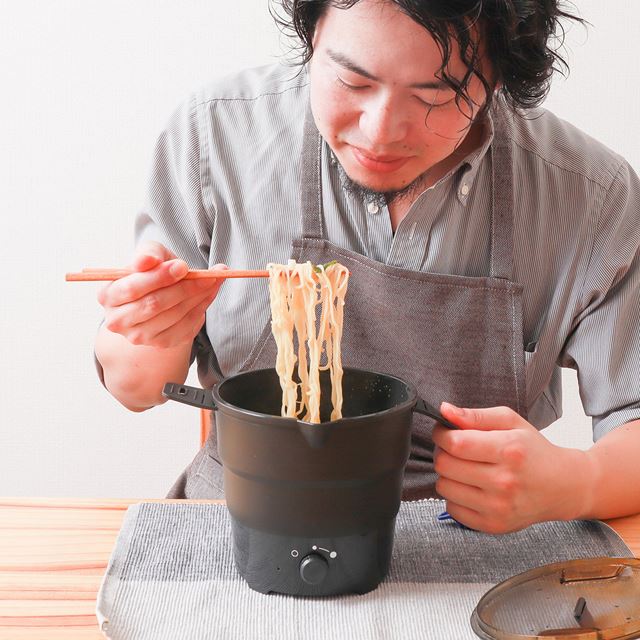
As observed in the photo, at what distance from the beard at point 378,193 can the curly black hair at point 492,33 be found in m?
0.19

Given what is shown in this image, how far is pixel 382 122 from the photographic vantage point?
128cm

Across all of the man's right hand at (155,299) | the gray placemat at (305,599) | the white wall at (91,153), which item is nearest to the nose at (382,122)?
the man's right hand at (155,299)

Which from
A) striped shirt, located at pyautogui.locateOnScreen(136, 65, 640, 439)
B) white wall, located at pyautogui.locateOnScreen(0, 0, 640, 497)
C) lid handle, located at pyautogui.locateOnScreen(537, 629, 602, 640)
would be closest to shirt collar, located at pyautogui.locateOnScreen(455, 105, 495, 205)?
striped shirt, located at pyautogui.locateOnScreen(136, 65, 640, 439)

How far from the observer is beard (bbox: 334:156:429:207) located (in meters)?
1.52

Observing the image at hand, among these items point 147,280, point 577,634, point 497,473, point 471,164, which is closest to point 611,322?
point 471,164

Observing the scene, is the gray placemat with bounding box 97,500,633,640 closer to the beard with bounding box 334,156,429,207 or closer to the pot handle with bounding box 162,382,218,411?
the pot handle with bounding box 162,382,218,411

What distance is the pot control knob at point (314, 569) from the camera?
3.64 ft

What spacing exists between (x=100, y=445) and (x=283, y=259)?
4.41ft

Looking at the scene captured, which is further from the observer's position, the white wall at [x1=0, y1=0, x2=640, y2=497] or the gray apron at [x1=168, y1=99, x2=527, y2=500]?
the white wall at [x1=0, y1=0, x2=640, y2=497]

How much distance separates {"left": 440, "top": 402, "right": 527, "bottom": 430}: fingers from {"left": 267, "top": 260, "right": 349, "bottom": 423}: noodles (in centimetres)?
14

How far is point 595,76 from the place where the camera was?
2566mm

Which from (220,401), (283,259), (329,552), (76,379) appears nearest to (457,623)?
(329,552)

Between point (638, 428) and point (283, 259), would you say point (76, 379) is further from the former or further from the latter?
point (638, 428)

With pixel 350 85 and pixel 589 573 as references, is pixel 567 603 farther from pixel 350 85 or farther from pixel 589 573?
pixel 350 85
